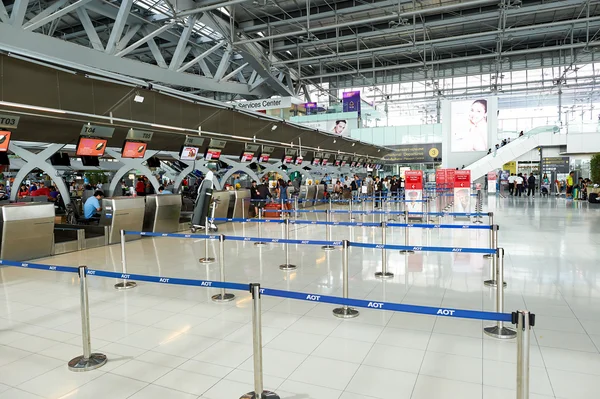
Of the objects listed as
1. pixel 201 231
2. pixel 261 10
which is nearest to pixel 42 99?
pixel 201 231

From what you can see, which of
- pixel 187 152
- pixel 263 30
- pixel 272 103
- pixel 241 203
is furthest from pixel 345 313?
pixel 263 30

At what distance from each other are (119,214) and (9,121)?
10.2 ft

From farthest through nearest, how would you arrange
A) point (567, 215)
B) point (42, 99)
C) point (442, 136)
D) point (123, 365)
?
point (442, 136) < point (567, 215) < point (42, 99) < point (123, 365)

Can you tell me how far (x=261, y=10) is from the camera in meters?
20.4

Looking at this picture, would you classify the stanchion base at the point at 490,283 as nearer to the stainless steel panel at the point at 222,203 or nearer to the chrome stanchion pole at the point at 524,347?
the chrome stanchion pole at the point at 524,347

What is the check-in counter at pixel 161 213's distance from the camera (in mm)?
11977

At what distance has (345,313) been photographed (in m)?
5.02

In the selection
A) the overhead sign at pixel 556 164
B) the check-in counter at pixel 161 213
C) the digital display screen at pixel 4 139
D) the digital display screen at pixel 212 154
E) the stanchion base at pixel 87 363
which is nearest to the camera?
the stanchion base at pixel 87 363

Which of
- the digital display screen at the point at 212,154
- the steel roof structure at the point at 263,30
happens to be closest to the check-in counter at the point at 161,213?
the digital display screen at the point at 212,154

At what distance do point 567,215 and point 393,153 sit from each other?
83.0 feet

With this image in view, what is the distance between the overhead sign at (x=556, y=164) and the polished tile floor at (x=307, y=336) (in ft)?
90.4

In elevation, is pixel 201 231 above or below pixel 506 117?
below

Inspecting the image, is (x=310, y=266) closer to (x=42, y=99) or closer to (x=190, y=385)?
(x=190, y=385)

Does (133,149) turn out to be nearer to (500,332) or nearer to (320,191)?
(500,332)
